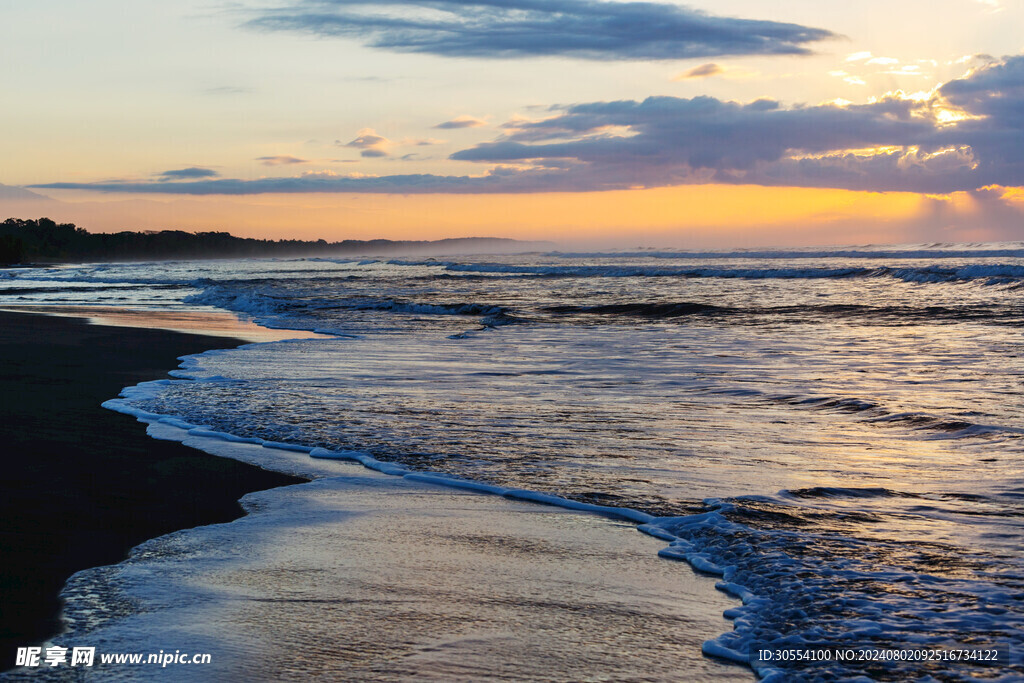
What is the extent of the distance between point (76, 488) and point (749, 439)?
470 cm

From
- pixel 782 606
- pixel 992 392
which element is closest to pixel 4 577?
pixel 782 606

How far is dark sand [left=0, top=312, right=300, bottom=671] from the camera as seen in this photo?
3527 millimetres

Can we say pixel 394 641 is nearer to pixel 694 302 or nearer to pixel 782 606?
pixel 782 606

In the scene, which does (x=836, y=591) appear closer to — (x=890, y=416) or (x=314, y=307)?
(x=890, y=416)

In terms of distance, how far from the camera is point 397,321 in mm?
18578

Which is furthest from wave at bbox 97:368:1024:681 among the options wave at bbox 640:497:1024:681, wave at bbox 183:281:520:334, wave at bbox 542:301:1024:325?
wave at bbox 542:301:1024:325

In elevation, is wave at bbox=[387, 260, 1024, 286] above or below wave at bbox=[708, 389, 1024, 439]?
above

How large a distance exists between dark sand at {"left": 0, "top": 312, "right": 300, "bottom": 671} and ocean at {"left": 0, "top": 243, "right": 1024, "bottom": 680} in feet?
1.78

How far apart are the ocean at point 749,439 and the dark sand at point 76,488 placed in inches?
21.4

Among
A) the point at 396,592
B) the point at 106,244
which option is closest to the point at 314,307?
the point at 396,592

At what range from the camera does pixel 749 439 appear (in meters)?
6.37

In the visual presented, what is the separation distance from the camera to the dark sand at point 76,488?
3527mm

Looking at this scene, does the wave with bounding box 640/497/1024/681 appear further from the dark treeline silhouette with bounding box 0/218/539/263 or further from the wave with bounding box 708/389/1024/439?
the dark treeline silhouette with bounding box 0/218/539/263

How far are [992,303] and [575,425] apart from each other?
1747 cm
